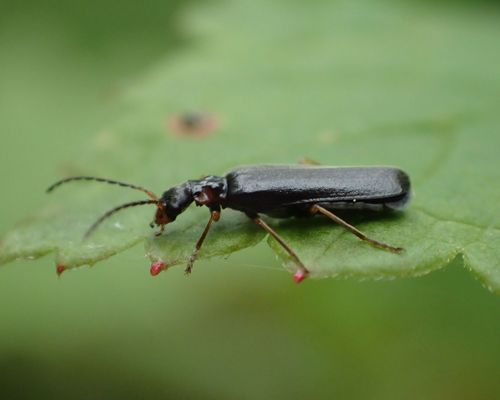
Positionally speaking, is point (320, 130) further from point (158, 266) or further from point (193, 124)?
point (158, 266)

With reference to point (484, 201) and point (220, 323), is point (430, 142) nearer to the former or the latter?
point (484, 201)

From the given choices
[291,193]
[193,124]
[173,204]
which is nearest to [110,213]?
[173,204]

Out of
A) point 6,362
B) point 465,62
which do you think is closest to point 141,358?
point 6,362

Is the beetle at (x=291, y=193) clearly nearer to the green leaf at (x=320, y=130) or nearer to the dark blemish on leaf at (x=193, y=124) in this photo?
the green leaf at (x=320, y=130)

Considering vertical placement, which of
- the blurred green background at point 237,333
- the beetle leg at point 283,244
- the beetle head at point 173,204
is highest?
the beetle head at point 173,204

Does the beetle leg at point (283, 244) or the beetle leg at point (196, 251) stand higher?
the beetle leg at point (283, 244)

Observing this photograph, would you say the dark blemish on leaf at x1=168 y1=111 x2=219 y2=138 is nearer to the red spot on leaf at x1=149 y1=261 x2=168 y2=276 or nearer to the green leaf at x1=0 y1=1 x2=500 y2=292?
the green leaf at x1=0 y1=1 x2=500 y2=292

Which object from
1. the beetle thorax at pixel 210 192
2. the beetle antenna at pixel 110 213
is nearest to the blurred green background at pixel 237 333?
the beetle antenna at pixel 110 213
